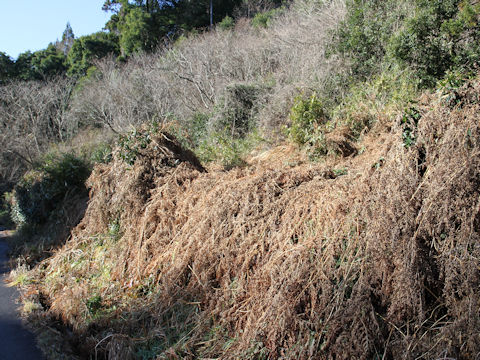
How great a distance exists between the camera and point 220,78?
15.4 metres

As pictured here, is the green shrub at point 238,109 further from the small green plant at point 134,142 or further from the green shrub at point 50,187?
the green shrub at point 50,187

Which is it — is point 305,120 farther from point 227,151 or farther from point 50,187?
point 50,187

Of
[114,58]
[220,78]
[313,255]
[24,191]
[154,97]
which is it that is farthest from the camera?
[114,58]

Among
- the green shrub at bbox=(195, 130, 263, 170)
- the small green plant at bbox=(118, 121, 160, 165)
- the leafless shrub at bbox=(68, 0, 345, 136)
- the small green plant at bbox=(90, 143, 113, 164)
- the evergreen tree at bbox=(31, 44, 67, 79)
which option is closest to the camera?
the small green plant at bbox=(118, 121, 160, 165)

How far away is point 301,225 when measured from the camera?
475cm

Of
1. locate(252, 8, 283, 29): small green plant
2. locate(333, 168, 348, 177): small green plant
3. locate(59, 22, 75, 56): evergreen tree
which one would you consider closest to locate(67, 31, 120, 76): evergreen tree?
locate(59, 22, 75, 56): evergreen tree

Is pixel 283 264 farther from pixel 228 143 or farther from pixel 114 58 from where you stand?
pixel 114 58

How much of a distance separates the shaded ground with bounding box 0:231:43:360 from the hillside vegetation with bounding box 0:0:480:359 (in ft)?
0.66

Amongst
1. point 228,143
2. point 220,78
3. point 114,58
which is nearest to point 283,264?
point 228,143

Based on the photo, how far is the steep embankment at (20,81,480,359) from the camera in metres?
3.75

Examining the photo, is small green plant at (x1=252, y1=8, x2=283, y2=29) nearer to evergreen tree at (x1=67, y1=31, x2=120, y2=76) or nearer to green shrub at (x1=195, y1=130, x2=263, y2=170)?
evergreen tree at (x1=67, y1=31, x2=120, y2=76)

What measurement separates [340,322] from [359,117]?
16.6 feet

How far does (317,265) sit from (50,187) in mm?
7669

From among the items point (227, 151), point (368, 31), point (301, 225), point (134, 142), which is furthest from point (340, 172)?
point (368, 31)
